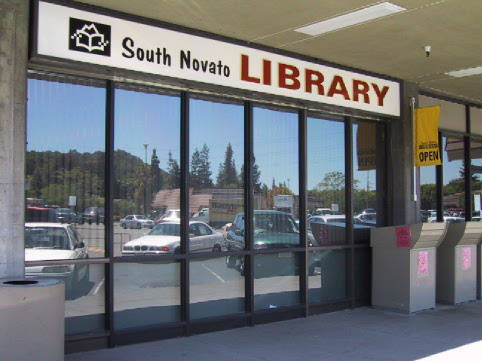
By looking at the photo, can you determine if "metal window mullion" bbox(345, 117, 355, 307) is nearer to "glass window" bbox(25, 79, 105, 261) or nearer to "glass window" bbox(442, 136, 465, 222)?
"glass window" bbox(442, 136, 465, 222)

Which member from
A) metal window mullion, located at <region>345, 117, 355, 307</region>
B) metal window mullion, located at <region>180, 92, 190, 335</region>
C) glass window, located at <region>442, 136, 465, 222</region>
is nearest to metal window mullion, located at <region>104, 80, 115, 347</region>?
metal window mullion, located at <region>180, 92, 190, 335</region>

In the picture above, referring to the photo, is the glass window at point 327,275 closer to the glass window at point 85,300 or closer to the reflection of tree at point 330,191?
the reflection of tree at point 330,191

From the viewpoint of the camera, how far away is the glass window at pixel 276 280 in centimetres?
771

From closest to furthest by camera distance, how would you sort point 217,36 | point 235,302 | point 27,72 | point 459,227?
point 27,72, point 217,36, point 235,302, point 459,227

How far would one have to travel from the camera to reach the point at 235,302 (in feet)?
24.5

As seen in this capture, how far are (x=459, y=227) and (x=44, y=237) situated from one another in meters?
6.47

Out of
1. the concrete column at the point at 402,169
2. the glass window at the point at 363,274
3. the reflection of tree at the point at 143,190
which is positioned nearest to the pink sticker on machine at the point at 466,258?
the concrete column at the point at 402,169

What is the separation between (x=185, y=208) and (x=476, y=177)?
7313mm

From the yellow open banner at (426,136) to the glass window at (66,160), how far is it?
5.29 m

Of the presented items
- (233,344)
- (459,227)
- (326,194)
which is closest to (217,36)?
(326,194)

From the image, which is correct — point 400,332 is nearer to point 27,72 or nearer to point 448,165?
point 448,165

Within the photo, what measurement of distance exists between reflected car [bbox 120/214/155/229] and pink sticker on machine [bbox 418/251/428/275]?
417 centimetres

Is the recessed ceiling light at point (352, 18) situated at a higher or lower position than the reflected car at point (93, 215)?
higher

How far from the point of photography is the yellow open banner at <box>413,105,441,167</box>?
29.7 ft
